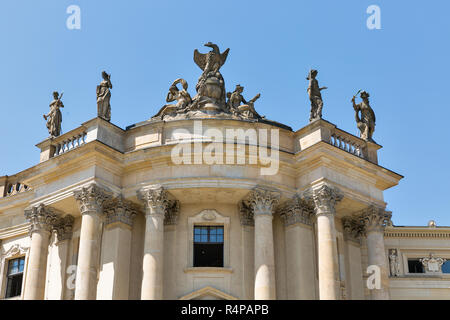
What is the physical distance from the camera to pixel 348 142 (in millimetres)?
33188

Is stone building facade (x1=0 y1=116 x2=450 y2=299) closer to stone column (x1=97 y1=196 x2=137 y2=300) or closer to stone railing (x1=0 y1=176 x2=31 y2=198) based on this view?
stone column (x1=97 y1=196 x2=137 y2=300)

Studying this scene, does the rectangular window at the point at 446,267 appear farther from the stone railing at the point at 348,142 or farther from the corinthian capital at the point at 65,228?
the corinthian capital at the point at 65,228

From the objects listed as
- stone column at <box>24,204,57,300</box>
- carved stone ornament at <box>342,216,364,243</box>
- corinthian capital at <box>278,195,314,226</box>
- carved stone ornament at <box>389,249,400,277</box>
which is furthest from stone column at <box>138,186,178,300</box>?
carved stone ornament at <box>389,249,400,277</box>

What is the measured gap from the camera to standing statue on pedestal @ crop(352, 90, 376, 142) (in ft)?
113

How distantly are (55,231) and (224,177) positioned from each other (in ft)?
28.4

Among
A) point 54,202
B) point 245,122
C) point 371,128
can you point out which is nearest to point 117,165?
point 54,202

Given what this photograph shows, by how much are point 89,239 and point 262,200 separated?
735cm

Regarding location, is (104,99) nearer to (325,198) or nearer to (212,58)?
(212,58)

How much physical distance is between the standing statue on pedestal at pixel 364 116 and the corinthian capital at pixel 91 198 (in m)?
12.7

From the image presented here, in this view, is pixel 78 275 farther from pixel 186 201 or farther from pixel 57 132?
pixel 57 132

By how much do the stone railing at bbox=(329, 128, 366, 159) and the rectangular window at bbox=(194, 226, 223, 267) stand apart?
259 inches

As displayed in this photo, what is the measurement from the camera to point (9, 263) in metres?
36.0

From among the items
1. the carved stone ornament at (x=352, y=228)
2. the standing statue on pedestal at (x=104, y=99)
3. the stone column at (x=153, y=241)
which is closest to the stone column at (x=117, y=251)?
the stone column at (x=153, y=241)

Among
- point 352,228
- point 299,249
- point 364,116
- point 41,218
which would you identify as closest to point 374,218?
point 352,228
